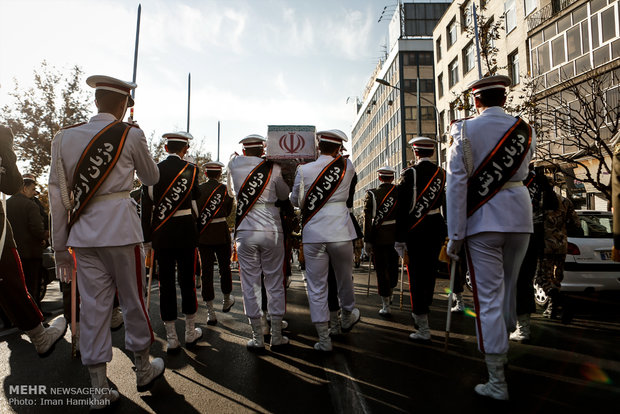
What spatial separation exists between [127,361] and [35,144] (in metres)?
21.6

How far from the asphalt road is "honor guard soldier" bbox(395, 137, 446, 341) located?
48 centimetres

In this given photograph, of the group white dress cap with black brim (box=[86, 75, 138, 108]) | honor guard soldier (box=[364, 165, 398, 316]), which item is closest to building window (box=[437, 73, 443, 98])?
honor guard soldier (box=[364, 165, 398, 316])

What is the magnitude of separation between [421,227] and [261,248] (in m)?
1.88

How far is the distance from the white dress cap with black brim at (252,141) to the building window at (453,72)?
3171 centimetres

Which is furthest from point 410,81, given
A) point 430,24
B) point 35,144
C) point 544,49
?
point 35,144

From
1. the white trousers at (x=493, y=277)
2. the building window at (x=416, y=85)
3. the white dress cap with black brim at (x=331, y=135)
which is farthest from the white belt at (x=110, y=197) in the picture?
the building window at (x=416, y=85)

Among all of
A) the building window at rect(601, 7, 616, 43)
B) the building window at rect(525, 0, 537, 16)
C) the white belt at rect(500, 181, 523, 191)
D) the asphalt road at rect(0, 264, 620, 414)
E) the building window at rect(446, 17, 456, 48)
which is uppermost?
the building window at rect(446, 17, 456, 48)

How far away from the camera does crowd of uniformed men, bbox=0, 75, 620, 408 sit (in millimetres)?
3412

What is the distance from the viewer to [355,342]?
5195mm

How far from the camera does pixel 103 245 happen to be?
3334mm

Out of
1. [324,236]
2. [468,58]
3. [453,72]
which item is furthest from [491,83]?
[453,72]

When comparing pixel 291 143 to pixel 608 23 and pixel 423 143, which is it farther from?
pixel 608 23

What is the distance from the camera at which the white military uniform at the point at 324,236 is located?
4.84 metres

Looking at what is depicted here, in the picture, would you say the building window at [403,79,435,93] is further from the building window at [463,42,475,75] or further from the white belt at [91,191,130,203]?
the white belt at [91,191,130,203]
